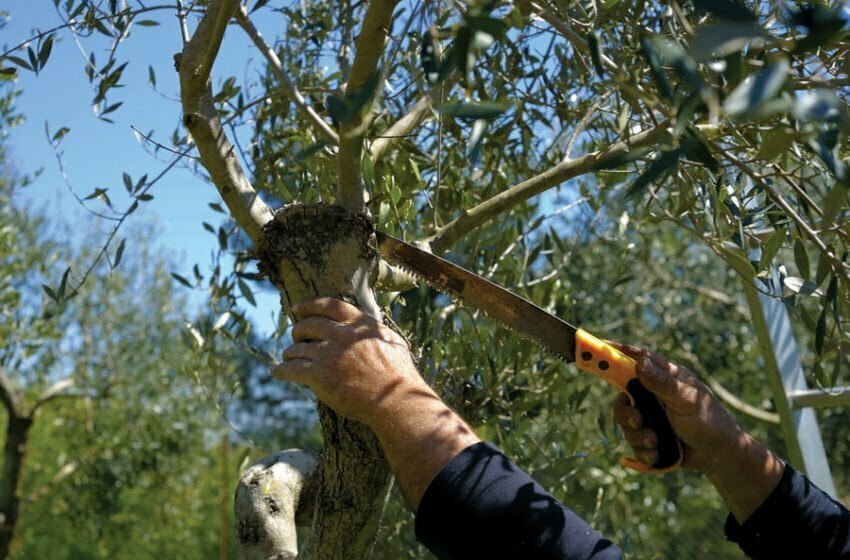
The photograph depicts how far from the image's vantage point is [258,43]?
2.38 m

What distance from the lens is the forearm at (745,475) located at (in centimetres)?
185

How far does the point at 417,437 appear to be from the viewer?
150 cm

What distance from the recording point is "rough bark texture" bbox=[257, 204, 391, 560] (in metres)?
1.81

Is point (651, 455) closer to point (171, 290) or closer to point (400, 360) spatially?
point (400, 360)

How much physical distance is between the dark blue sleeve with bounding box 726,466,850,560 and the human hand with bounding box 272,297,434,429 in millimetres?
830

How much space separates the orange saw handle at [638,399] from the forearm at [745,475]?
0.10 m

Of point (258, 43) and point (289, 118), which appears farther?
point (289, 118)

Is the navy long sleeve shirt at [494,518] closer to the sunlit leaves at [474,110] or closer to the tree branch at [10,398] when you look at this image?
the sunlit leaves at [474,110]

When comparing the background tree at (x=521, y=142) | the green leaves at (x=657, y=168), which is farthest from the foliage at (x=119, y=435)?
the green leaves at (x=657, y=168)

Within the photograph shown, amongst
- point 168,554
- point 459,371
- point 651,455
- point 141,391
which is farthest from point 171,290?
point 651,455

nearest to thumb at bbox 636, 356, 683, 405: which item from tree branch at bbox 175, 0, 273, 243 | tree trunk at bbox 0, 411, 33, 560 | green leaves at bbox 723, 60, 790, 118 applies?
tree branch at bbox 175, 0, 273, 243

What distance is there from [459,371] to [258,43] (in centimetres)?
121

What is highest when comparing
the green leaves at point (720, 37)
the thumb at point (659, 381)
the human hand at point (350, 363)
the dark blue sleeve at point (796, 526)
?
the green leaves at point (720, 37)

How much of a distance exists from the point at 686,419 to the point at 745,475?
0.57ft
